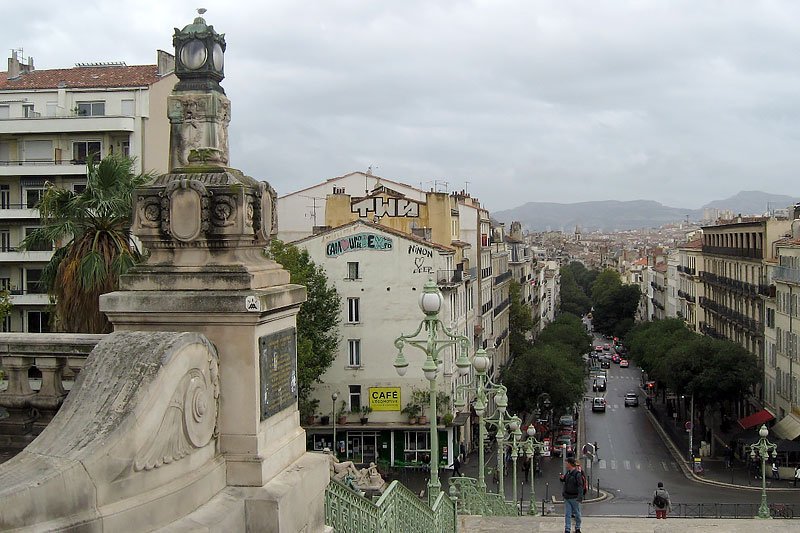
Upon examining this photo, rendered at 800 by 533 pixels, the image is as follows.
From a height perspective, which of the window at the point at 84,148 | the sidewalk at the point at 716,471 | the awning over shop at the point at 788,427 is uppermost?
the window at the point at 84,148

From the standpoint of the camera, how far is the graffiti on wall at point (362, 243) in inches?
1869

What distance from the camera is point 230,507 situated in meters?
7.12

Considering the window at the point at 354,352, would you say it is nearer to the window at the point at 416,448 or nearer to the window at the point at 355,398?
the window at the point at 355,398

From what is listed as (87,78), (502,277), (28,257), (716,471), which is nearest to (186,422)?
(28,257)

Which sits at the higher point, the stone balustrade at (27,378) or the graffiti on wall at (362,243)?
the graffiti on wall at (362,243)

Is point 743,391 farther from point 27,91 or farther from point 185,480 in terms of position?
point 185,480

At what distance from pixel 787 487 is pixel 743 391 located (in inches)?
501

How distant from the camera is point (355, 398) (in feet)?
158

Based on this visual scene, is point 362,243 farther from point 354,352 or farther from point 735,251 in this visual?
point 735,251

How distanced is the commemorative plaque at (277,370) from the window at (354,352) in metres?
40.0

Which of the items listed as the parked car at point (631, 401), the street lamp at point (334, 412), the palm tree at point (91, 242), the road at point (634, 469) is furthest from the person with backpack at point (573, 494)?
the parked car at point (631, 401)

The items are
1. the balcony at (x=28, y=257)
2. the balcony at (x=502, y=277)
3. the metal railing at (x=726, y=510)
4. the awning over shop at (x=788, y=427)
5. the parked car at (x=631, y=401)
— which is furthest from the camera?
the parked car at (x=631, y=401)

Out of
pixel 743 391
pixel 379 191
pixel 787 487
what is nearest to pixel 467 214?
pixel 379 191

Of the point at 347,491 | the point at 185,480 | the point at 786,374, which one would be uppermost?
the point at 185,480
